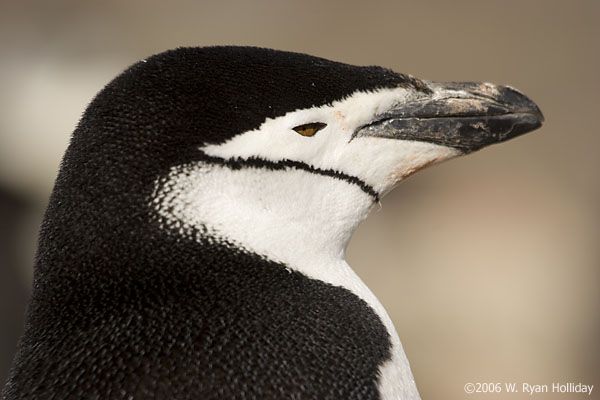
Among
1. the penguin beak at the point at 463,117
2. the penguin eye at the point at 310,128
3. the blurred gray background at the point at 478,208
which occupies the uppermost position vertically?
the penguin beak at the point at 463,117

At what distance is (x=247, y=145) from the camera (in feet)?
2.83

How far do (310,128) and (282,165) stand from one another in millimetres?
65

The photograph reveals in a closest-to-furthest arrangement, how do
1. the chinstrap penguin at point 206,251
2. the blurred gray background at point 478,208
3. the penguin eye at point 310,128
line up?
1. the chinstrap penguin at point 206,251
2. the penguin eye at point 310,128
3. the blurred gray background at point 478,208

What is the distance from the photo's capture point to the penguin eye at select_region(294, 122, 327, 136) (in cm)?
91

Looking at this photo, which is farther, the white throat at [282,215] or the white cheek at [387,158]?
the white cheek at [387,158]

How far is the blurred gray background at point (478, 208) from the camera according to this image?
12.1 feet

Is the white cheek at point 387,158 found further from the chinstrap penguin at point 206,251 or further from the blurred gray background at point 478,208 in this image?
the blurred gray background at point 478,208

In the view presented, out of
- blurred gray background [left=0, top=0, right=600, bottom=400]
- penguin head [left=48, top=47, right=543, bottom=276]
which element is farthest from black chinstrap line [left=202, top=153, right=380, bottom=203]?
blurred gray background [left=0, top=0, right=600, bottom=400]

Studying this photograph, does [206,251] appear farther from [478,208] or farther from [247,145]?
[478,208]

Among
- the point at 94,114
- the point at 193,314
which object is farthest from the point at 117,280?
the point at 94,114

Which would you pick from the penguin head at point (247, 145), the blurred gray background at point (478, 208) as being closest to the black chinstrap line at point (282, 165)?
the penguin head at point (247, 145)

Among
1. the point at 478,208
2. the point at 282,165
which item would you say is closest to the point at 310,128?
the point at 282,165

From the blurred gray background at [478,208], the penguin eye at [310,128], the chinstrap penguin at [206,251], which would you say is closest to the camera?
the chinstrap penguin at [206,251]

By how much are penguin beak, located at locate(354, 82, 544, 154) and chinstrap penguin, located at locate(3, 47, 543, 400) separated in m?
0.09
